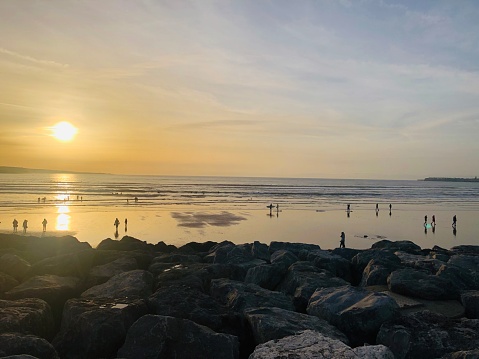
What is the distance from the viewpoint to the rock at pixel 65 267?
10.3 m

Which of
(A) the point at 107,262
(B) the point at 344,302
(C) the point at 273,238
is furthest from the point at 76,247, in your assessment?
(C) the point at 273,238

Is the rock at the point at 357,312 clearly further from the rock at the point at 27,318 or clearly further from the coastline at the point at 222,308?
the rock at the point at 27,318

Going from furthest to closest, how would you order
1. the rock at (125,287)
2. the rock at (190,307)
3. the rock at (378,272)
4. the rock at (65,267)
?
1. the rock at (378,272)
2. the rock at (65,267)
3. the rock at (125,287)
4. the rock at (190,307)

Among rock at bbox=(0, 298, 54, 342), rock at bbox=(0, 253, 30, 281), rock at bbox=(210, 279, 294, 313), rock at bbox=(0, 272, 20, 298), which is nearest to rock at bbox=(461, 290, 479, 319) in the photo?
rock at bbox=(210, 279, 294, 313)

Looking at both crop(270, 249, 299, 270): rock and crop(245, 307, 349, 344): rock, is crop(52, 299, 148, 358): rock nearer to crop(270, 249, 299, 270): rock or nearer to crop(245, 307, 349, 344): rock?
crop(245, 307, 349, 344): rock

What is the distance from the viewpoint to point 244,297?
840 cm

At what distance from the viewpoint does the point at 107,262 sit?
1190 centimetres

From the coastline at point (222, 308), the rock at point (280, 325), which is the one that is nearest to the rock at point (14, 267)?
the coastline at point (222, 308)

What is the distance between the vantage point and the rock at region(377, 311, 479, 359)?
6320mm

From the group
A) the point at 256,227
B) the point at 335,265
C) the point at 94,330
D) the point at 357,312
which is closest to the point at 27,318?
the point at 94,330

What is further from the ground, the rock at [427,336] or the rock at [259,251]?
the rock at [427,336]

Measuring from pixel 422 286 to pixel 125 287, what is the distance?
6587 millimetres

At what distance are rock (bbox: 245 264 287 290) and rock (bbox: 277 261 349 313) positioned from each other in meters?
0.16

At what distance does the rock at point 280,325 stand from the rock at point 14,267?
6538mm
